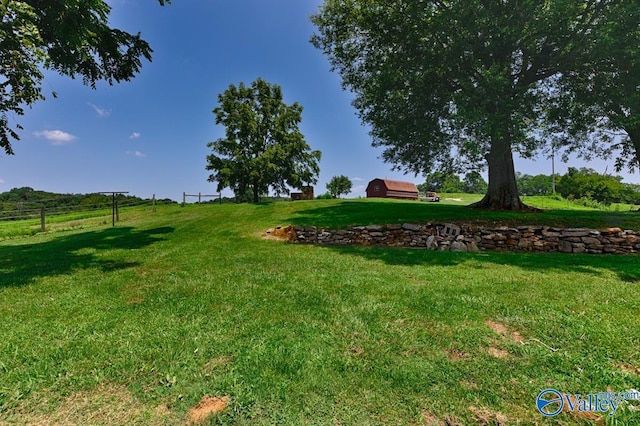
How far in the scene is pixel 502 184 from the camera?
11594 millimetres

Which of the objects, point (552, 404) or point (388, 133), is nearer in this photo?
point (552, 404)

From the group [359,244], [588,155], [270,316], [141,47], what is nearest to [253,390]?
[270,316]

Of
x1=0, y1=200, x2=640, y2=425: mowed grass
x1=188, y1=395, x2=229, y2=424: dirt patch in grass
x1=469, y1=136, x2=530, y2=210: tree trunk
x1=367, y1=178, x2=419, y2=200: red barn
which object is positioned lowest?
x1=188, y1=395, x2=229, y2=424: dirt patch in grass

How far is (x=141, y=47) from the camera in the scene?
30.3 ft

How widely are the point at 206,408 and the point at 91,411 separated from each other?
0.79m

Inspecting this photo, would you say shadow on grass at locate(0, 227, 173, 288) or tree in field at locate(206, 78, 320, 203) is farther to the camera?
tree in field at locate(206, 78, 320, 203)

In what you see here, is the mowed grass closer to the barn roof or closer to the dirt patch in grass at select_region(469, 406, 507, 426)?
the dirt patch in grass at select_region(469, 406, 507, 426)

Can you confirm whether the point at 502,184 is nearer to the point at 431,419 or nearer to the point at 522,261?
the point at 522,261

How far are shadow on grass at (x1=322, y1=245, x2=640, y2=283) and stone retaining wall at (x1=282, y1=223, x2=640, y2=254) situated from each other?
1047 millimetres

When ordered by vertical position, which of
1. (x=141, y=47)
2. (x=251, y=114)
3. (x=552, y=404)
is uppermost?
(x=251, y=114)

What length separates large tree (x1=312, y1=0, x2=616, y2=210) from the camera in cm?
827

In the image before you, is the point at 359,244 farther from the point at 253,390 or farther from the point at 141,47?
the point at 141,47

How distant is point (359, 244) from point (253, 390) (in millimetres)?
6858

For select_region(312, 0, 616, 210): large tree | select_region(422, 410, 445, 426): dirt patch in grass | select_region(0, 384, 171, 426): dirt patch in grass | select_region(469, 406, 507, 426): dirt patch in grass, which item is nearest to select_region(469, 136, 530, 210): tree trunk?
select_region(312, 0, 616, 210): large tree
